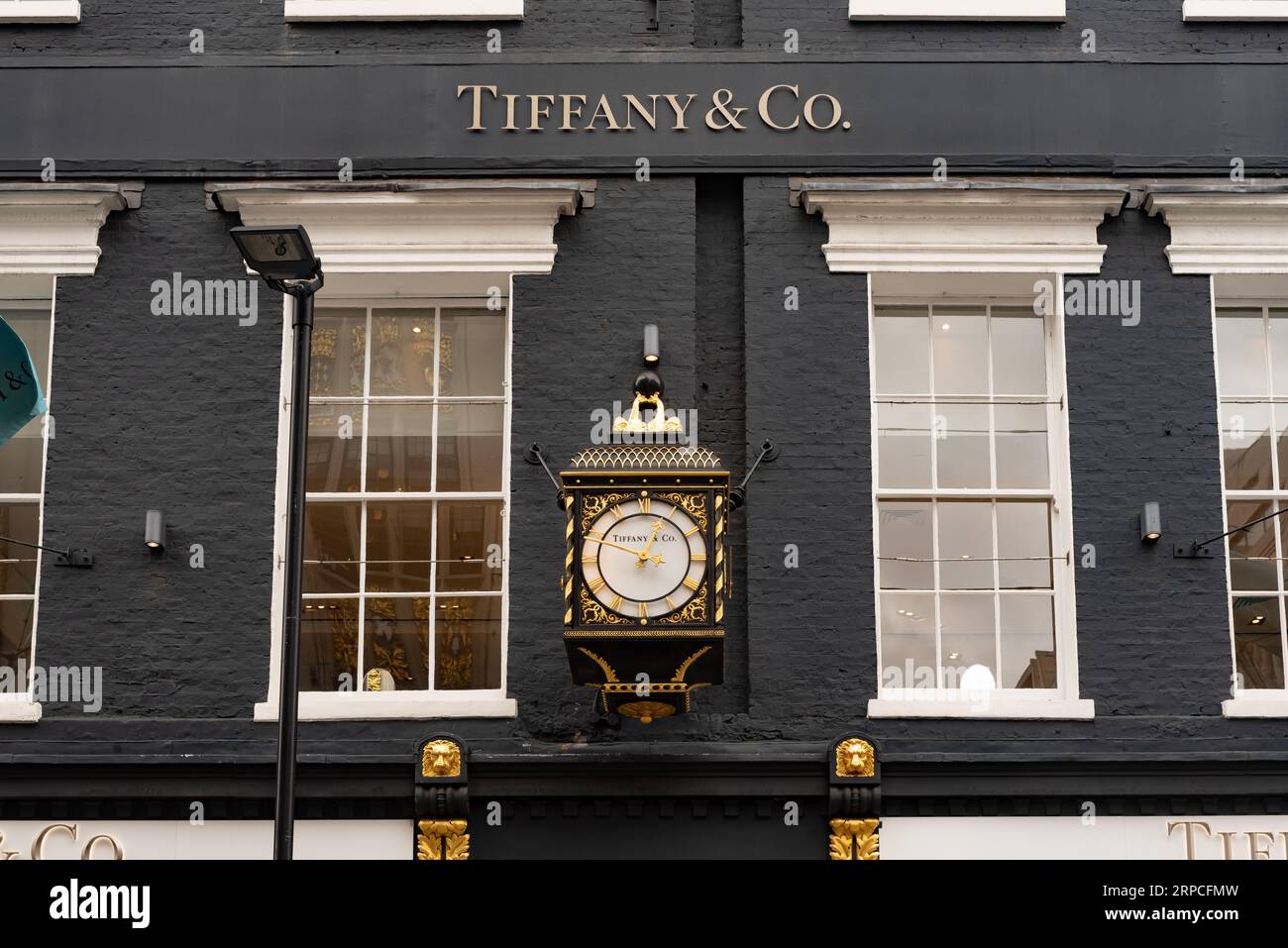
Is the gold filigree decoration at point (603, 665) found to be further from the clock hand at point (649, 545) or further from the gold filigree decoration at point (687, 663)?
the clock hand at point (649, 545)

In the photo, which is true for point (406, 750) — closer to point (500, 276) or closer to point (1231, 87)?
point (500, 276)

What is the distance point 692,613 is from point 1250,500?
392 centimetres

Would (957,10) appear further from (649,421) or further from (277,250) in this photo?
(277,250)

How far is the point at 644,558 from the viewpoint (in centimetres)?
1018

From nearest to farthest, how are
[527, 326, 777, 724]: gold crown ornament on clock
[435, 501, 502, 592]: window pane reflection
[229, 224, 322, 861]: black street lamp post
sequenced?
1. [229, 224, 322, 861]: black street lamp post
2. [527, 326, 777, 724]: gold crown ornament on clock
3. [435, 501, 502, 592]: window pane reflection

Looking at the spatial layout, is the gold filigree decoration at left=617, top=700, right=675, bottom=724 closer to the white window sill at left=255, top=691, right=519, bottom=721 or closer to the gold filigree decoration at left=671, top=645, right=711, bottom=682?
the gold filigree decoration at left=671, top=645, right=711, bottom=682

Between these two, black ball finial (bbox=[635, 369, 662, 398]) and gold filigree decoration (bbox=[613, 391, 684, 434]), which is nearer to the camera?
gold filigree decoration (bbox=[613, 391, 684, 434])

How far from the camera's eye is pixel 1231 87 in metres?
11.9

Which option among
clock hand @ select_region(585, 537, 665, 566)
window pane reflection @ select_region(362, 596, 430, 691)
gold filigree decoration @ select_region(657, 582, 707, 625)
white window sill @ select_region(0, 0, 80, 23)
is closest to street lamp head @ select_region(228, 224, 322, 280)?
clock hand @ select_region(585, 537, 665, 566)

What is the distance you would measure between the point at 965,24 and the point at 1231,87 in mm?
1785

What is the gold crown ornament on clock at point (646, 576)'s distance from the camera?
10.1 m

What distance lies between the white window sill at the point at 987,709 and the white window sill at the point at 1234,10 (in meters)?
4.65

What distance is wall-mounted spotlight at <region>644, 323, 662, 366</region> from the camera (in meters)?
11.3

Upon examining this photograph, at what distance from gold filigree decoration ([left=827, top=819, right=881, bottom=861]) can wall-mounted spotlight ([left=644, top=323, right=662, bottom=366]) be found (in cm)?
302
